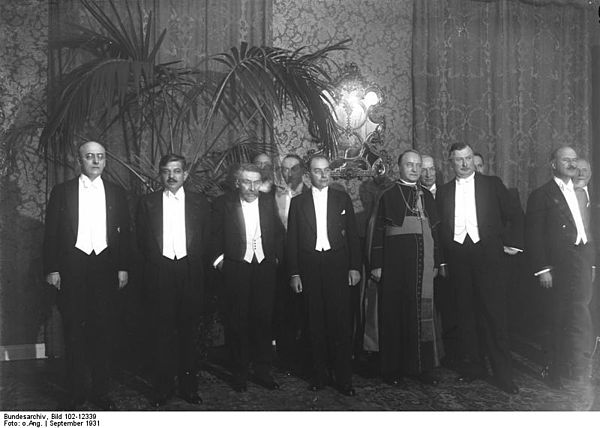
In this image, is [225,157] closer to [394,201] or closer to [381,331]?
[394,201]

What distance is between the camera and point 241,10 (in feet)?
17.7

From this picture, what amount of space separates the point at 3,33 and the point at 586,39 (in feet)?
18.7

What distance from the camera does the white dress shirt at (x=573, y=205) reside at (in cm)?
390

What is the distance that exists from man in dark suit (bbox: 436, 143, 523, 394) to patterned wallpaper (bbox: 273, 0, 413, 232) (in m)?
1.77

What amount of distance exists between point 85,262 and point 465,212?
8.21ft

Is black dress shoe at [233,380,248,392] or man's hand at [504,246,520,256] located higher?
man's hand at [504,246,520,256]

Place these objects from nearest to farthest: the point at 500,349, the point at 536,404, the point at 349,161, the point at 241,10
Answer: the point at 536,404 → the point at 500,349 → the point at 241,10 → the point at 349,161

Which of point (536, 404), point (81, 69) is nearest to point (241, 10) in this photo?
point (81, 69)

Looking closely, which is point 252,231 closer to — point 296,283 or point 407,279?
point 296,283

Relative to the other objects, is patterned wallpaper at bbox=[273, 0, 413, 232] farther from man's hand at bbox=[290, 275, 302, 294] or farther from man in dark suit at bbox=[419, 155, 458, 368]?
man's hand at bbox=[290, 275, 302, 294]

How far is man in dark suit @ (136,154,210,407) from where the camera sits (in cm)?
349

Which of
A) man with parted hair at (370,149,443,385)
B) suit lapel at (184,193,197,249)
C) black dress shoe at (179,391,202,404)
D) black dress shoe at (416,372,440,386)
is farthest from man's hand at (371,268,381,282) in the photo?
black dress shoe at (179,391,202,404)

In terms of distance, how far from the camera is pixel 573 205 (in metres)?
3.97

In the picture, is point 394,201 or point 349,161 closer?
point 394,201
